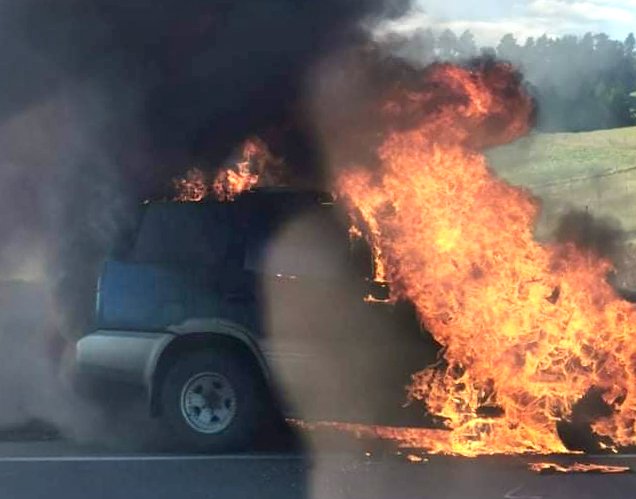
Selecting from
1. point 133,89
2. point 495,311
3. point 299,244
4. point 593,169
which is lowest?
point 495,311

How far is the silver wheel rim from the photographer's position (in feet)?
23.4

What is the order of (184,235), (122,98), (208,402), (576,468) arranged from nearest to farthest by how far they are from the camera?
(576,468)
(208,402)
(184,235)
(122,98)

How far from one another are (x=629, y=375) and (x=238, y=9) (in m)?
5.19

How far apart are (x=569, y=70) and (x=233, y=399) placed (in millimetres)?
10896

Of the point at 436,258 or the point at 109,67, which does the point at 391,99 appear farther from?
the point at 109,67

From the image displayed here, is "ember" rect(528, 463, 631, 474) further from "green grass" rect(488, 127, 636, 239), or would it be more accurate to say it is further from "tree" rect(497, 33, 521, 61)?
"green grass" rect(488, 127, 636, 239)

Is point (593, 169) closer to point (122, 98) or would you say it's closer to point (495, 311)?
point (122, 98)

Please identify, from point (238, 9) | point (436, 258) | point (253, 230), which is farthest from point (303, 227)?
point (238, 9)

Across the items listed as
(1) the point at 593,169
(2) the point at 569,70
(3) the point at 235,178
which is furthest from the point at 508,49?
(1) the point at 593,169

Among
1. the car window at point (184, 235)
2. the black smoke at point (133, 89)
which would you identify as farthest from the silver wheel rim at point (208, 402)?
the black smoke at point (133, 89)

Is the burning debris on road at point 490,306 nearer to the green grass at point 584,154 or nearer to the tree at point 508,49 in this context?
the tree at point 508,49

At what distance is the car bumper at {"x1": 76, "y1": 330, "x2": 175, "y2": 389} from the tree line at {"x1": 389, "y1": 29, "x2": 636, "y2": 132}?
3496 mm

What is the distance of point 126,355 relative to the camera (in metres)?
7.16

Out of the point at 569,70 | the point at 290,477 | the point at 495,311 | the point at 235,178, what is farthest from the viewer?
the point at 569,70
